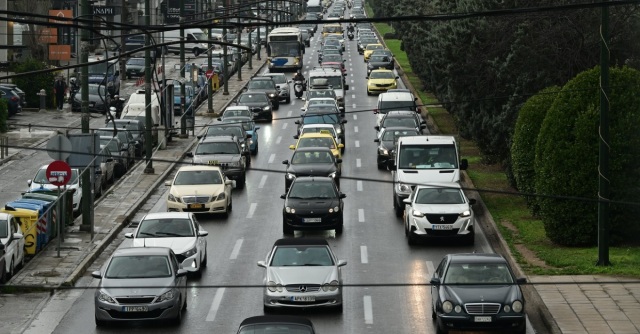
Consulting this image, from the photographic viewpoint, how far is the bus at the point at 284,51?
90.8 m

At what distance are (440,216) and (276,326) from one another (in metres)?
13.8

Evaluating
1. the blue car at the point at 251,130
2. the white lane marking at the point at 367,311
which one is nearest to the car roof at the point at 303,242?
the white lane marking at the point at 367,311

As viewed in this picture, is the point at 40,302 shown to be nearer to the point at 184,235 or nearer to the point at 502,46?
the point at 184,235

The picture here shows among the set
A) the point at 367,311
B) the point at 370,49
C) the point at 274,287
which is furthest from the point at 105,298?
the point at 370,49

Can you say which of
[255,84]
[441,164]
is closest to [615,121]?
[441,164]

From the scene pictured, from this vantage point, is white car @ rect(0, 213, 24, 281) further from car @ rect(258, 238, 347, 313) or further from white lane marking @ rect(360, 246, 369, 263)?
white lane marking @ rect(360, 246, 369, 263)

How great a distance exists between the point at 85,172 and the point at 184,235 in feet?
19.6

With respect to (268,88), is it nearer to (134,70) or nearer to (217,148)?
(134,70)

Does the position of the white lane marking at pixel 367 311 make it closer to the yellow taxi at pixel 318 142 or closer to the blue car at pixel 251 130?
the yellow taxi at pixel 318 142

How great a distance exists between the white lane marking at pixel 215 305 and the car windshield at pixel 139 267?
1.39 metres

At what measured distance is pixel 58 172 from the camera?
3178cm

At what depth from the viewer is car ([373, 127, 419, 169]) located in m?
47.5

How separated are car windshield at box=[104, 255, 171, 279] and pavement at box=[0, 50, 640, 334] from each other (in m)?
1.14

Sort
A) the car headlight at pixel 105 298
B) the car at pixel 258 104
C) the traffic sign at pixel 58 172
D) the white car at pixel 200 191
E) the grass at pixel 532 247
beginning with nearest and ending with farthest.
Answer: the car headlight at pixel 105 298 → the grass at pixel 532 247 → the traffic sign at pixel 58 172 → the white car at pixel 200 191 → the car at pixel 258 104
